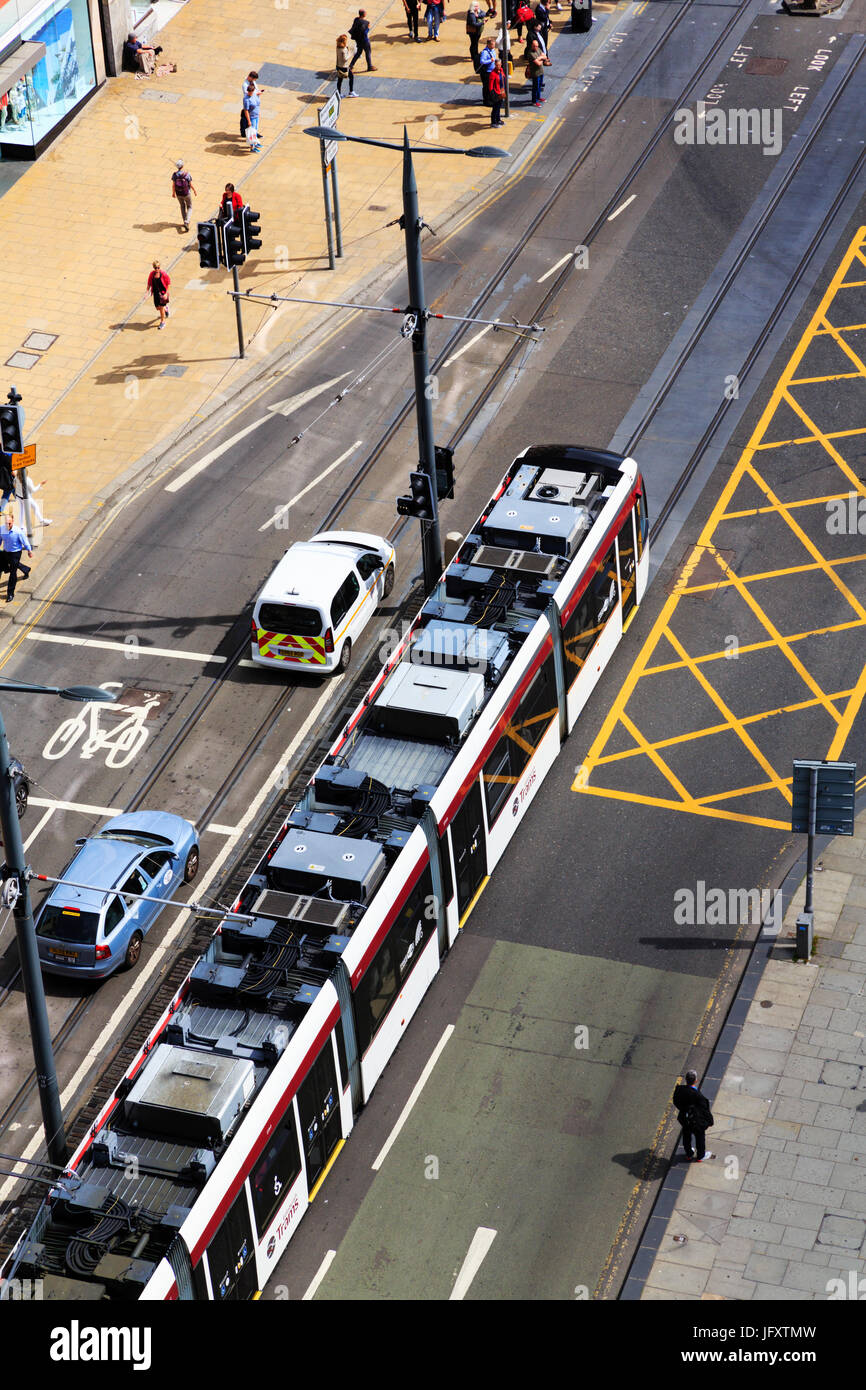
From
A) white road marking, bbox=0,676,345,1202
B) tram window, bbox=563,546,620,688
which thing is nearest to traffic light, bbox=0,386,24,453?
white road marking, bbox=0,676,345,1202

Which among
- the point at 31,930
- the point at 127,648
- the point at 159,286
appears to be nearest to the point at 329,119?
the point at 159,286

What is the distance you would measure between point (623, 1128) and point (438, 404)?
74.4 ft

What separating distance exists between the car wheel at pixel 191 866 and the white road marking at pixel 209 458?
42.5 ft

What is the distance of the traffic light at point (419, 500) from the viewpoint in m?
41.4

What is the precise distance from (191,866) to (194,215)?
25999mm

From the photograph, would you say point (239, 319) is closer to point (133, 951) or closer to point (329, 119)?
point (329, 119)

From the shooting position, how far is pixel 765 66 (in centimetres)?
6425

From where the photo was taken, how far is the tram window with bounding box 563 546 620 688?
3944 cm

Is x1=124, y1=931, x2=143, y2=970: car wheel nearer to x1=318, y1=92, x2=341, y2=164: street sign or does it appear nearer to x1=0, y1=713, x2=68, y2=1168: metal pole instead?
x1=0, y1=713, x2=68, y2=1168: metal pole

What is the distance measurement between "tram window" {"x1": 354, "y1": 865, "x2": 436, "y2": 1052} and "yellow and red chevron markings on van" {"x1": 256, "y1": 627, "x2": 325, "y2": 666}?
29.7 feet

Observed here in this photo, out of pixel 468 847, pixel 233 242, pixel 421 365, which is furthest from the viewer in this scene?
pixel 233 242

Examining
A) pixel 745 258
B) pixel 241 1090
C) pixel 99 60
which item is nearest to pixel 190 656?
pixel 241 1090

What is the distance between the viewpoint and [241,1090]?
2903cm

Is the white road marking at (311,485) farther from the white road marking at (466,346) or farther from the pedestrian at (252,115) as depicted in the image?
the pedestrian at (252,115)
